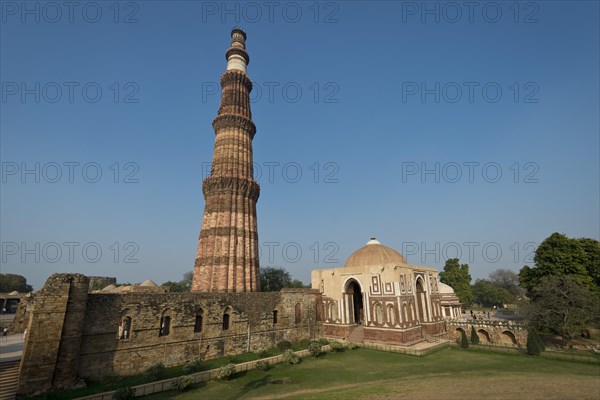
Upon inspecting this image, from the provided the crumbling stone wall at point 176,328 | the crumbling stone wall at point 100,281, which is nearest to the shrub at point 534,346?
the crumbling stone wall at point 176,328

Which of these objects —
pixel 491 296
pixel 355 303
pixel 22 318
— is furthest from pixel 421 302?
pixel 491 296

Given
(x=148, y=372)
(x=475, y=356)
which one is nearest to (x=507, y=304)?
(x=475, y=356)

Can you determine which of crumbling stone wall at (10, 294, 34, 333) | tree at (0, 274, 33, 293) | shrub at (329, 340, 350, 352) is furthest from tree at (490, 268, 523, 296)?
tree at (0, 274, 33, 293)

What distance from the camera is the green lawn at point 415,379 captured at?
12273 mm

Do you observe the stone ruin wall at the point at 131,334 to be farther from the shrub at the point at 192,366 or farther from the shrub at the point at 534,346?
the shrub at the point at 534,346

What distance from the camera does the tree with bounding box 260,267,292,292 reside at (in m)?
48.0

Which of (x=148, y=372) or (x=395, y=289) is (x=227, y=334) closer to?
(x=148, y=372)

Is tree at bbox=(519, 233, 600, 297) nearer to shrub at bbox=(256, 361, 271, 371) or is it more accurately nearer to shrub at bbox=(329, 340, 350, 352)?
shrub at bbox=(329, 340, 350, 352)

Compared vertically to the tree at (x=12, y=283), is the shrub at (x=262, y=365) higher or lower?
lower

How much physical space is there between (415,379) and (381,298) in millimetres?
10136

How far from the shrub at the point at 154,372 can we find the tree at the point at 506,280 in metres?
98.6

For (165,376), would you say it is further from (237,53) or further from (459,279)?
(459,279)

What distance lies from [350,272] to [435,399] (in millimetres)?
16253

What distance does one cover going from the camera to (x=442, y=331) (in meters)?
28.5
